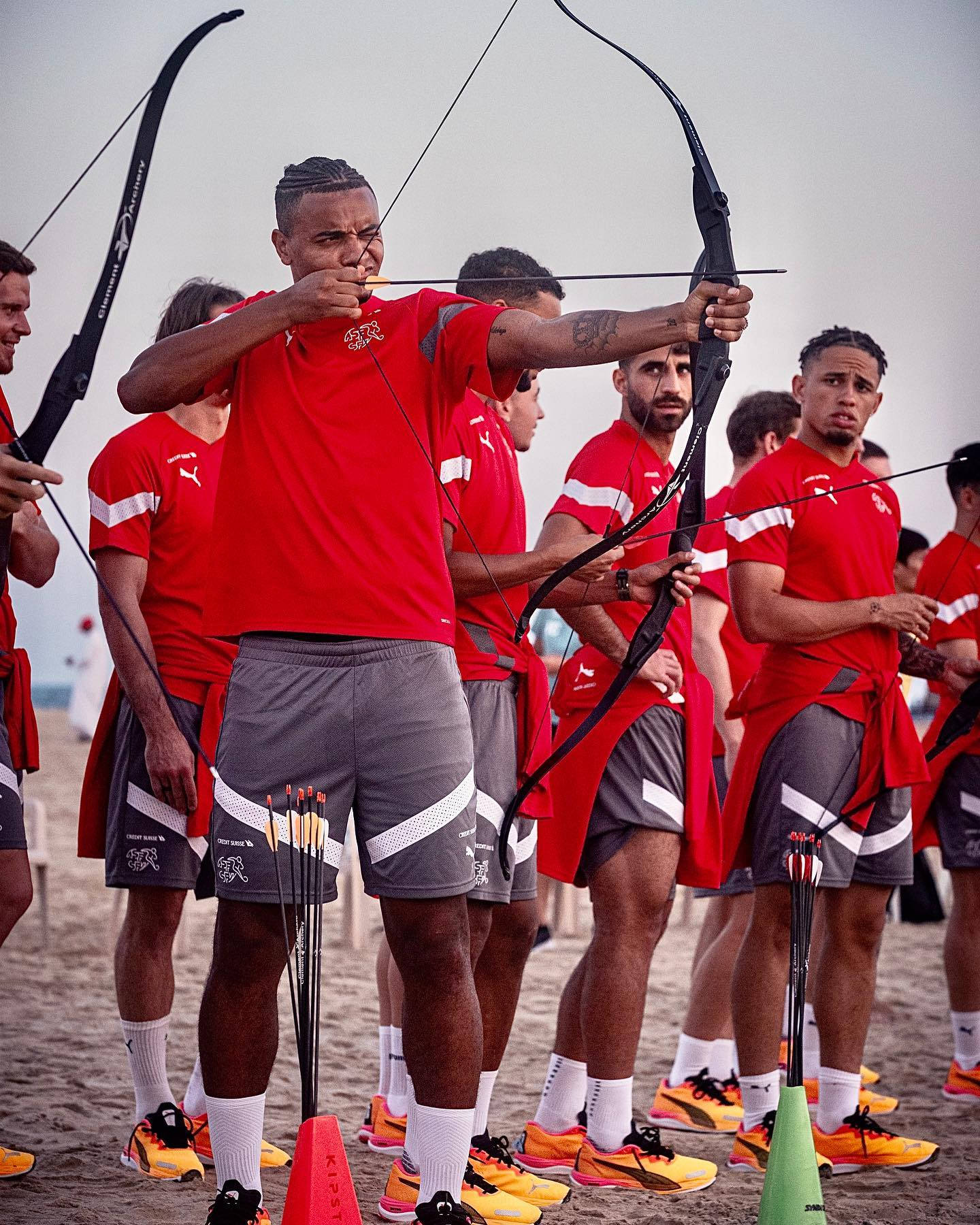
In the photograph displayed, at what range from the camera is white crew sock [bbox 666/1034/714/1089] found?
412 centimetres

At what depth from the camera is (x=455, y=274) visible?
307 centimetres

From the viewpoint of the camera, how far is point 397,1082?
11.8ft

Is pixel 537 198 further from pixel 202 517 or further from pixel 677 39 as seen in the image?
pixel 202 517

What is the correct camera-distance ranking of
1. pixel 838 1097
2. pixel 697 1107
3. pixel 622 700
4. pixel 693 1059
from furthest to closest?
pixel 693 1059, pixel 697 1107, pixel 838 1097, pixel 622 700

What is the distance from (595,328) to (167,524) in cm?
148

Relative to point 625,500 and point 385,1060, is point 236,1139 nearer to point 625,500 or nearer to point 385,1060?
point 385,1060

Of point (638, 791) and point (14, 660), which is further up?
point (14, 660)

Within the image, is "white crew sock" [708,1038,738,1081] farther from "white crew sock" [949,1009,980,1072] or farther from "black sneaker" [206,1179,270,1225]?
"black sneaker" [206,1179,270,1225]

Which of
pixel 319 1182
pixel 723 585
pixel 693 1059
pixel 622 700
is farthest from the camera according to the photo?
pixel 723 585

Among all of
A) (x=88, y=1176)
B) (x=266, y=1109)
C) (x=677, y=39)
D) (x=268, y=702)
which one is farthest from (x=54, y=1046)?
(x=677, y=39)

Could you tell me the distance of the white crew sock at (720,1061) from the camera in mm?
4168

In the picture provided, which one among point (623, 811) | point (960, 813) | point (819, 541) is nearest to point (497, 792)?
point (623, 811)

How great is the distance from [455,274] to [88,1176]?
2132 mm

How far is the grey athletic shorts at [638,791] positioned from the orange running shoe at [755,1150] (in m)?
0.74
